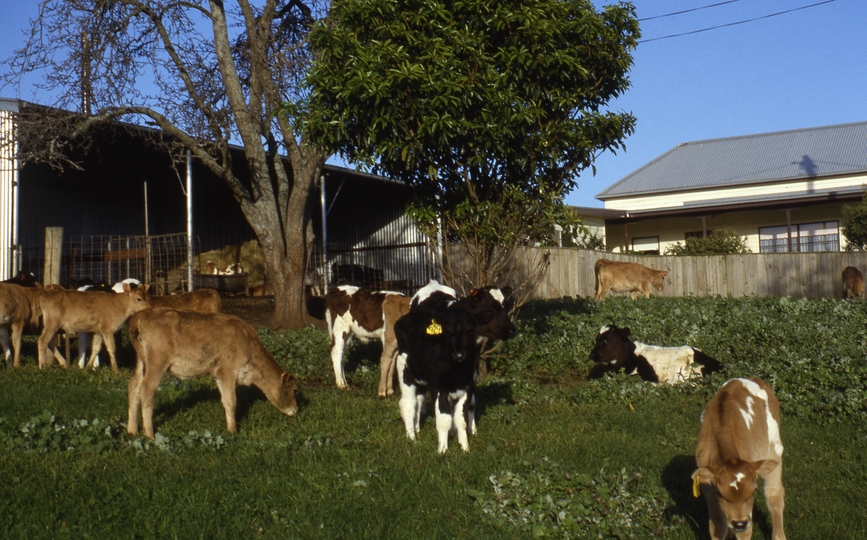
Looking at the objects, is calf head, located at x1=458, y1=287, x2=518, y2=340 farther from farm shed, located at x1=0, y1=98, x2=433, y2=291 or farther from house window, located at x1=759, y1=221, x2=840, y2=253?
house window, located at x1=759, y1=221, x2=840, y2=253

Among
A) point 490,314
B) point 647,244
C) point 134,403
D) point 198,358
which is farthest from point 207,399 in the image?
point 647,244

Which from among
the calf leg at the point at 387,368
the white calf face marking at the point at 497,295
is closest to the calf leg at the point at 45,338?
the calf leg at the point at 387,368

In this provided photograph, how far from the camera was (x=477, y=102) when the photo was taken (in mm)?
11609

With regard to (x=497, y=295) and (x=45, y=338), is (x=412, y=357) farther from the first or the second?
(x=45, y=338)

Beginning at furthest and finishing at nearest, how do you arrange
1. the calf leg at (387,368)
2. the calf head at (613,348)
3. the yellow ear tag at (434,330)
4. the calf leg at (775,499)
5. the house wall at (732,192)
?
1. the house wall at (732,192)
2. the calf head at (613,348)
3. the calf leg at (387,368)
4. the yellow ear tag at (434,330)
5. the calf leg at (775,499)

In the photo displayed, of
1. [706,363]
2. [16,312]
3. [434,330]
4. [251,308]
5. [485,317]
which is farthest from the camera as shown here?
[251,308]

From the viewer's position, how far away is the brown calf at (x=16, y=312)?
12.9 metres

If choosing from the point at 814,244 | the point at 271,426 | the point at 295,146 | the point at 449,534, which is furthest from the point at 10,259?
the point at 814,244

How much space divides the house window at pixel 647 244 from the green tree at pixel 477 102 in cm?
3600

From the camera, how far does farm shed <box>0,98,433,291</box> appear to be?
72.7ft

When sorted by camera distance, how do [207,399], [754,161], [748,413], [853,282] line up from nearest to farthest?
[748,413], [207,399], [853,282], [754,161]

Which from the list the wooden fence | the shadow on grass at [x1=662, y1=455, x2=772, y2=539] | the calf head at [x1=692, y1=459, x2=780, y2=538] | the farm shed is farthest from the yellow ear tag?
the wooden fence

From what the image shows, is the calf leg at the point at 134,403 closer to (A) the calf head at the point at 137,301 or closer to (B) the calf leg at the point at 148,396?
(B) the calf leg at the point at 148,396

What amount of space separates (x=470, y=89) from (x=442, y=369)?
4.14 metres
